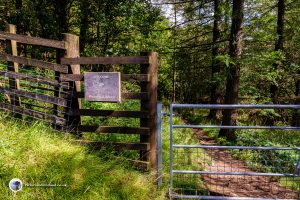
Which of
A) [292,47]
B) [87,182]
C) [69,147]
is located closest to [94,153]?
[69,147]

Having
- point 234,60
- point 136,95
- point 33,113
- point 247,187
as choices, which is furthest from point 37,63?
point 234,60

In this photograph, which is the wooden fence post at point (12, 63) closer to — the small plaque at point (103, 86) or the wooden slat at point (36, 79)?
the wooden slat at point (36, 79)

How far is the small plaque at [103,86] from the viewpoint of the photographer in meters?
4.60

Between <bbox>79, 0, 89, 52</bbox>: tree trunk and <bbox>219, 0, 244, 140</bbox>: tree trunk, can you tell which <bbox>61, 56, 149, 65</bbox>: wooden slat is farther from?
<bbox>79, 0, 89, 52</bbox>: tree trunk

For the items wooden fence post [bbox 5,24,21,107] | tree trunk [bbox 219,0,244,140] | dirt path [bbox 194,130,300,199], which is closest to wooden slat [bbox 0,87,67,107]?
wooden fence post [bbox 5,24,21,107]

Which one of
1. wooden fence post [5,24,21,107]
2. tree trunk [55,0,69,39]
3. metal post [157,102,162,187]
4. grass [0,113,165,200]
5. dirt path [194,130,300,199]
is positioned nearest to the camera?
grass [0,113,165,200]

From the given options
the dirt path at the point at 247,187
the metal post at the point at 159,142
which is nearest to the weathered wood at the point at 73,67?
the metal post at the point at 159,142

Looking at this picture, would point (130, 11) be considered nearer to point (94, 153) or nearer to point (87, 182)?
point (94, 153)

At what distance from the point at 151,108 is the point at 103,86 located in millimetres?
834

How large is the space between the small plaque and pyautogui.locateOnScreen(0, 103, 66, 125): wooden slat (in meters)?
0.71

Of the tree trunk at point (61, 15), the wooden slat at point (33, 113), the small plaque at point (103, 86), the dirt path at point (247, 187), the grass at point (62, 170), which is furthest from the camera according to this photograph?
the tree trunk at point (61, 15)

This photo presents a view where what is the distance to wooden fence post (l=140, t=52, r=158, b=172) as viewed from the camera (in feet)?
15.3

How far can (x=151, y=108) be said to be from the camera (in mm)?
4691

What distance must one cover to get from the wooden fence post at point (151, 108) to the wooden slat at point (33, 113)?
146 centimetres
